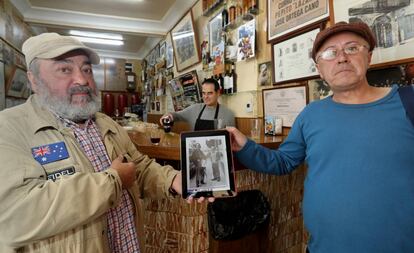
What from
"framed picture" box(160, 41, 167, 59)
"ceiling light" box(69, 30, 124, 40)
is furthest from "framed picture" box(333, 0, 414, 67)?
"ceiling light" box(69, 30, 124, 40)

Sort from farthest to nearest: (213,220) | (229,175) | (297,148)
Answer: (213,220), (297,148), (229,175)

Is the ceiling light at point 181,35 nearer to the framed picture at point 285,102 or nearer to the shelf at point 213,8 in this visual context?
the shelf at point 213,8

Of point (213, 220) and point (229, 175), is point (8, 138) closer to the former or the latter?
point (229, 175)

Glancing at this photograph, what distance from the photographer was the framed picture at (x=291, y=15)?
182cm

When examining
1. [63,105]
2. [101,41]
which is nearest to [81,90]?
[63,105]

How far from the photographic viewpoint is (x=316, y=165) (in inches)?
42.5

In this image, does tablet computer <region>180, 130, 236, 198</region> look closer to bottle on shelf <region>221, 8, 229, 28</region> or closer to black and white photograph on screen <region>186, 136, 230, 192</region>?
black and white photograph on screen <region>186, 136, 230, 192</region>

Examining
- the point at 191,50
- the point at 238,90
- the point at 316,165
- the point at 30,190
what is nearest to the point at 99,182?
the point at 30,190

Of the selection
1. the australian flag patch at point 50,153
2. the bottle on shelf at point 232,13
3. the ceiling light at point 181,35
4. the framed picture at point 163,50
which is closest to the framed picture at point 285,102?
the bottle on shelf at point 232,13

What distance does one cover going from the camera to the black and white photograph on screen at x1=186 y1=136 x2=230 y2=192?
1.07 m

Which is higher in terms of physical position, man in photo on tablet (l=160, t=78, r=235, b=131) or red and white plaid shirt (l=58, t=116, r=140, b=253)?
man in photo on tablet (l=160, t=78, r=235, b=131)

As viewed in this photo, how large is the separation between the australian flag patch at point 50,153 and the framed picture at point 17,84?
366 cm

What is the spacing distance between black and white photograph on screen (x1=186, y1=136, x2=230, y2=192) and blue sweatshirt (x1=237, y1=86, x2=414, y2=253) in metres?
0.39

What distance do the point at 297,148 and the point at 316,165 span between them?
0.60ft
